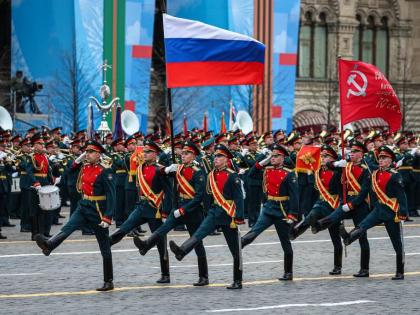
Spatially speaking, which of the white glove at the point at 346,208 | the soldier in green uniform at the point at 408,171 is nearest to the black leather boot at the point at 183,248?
the white glove at the point at 346,208

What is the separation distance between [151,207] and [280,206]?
63.6 inches

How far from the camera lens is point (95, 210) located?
15.6m

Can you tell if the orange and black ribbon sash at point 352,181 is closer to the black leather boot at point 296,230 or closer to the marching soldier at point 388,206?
the black leather boot at point 296,230

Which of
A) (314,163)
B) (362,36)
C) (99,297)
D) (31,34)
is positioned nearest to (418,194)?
(314,163)

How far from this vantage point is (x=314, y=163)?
80.9 ft

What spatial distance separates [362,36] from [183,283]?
47.9m

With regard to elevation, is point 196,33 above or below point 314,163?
above

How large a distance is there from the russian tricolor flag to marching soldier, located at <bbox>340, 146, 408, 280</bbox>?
79.0 inches

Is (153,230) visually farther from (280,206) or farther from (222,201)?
(280,206)

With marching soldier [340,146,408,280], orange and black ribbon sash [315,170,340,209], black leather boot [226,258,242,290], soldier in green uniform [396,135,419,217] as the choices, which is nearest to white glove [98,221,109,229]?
black leather boot [226,258,242,290]

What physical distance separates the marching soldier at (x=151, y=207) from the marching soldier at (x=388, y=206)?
7.96ft

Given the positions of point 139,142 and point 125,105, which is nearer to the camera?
point 139,142

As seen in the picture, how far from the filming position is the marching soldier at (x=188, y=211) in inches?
620

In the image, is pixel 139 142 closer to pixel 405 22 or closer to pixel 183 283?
pixel 183 283
